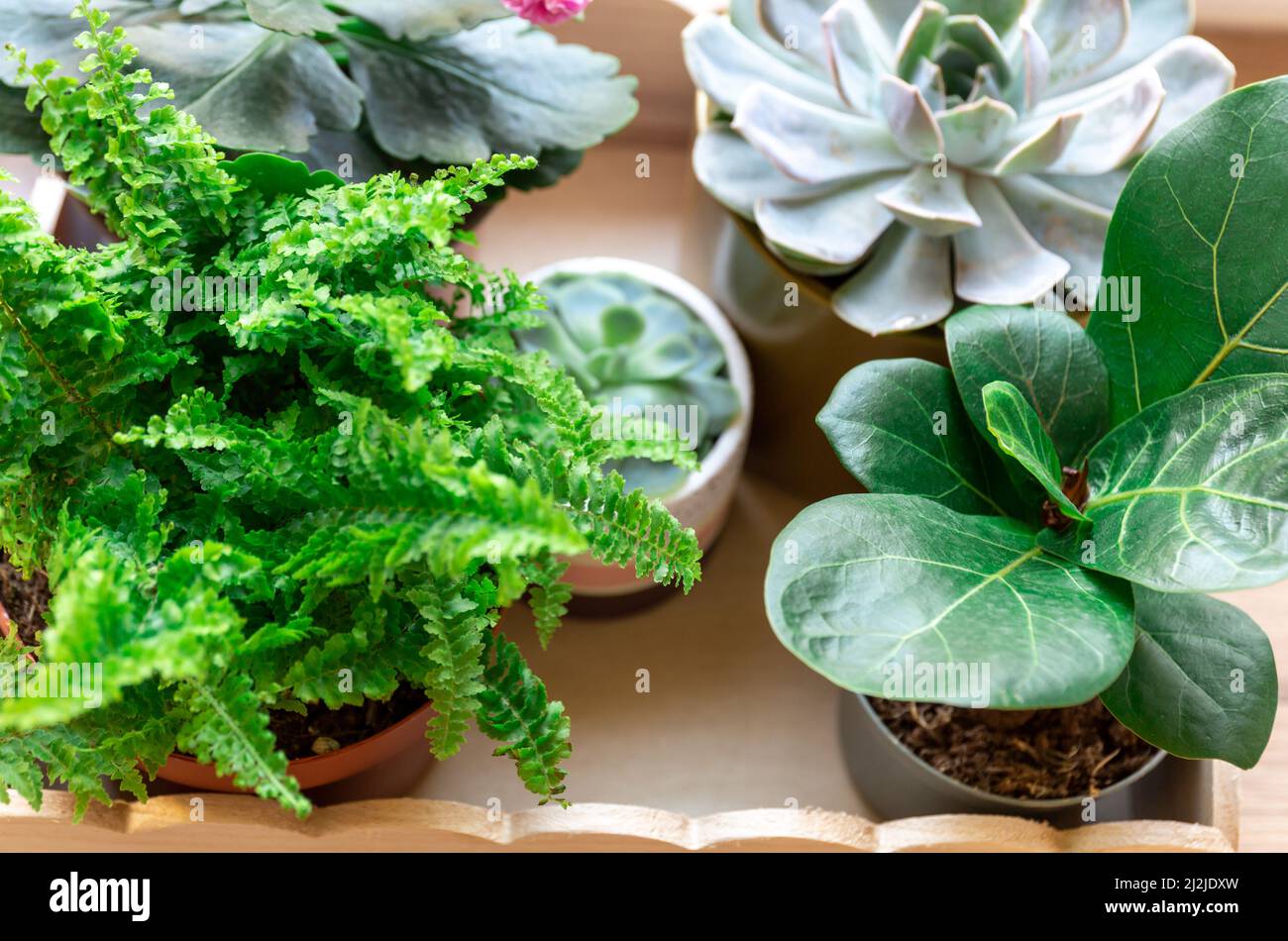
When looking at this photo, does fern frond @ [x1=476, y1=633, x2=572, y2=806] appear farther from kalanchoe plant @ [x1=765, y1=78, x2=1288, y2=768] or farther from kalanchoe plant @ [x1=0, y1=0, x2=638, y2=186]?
kalanchoe plant @ [x1=0, y1=0, x2=638, y2=186]

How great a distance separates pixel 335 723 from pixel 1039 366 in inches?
22.6

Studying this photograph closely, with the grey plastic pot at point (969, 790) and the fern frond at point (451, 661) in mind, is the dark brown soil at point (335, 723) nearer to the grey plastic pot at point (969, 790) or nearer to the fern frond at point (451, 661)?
the fern frond at point (451, 661)

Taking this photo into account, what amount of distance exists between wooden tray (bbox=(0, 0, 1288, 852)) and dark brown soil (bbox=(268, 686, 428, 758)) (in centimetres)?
5

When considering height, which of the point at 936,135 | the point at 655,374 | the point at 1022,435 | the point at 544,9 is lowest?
the point at 1022,435

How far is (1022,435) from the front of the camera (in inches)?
26.6

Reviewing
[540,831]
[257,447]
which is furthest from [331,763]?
[257,447]

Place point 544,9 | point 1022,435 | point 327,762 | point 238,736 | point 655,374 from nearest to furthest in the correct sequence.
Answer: point 238,736 → point 1022,435 → point 327,762 → point 544,9 → point 655,374

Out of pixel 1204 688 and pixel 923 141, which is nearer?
pixel 1204 688

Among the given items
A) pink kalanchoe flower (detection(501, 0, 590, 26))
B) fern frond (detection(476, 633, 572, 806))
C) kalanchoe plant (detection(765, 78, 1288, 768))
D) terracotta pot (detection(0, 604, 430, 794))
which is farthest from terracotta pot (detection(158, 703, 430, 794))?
pink kalanchoe flower (detection(501, 0, 590, 26))

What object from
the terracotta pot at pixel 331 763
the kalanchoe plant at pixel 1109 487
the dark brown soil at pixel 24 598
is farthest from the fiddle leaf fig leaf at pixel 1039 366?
the dark brown soil at pixel 24 598

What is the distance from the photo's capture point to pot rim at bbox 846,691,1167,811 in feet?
2.81

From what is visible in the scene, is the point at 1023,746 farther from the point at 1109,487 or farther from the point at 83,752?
the point at 83,752

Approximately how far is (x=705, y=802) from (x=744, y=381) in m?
0.39
